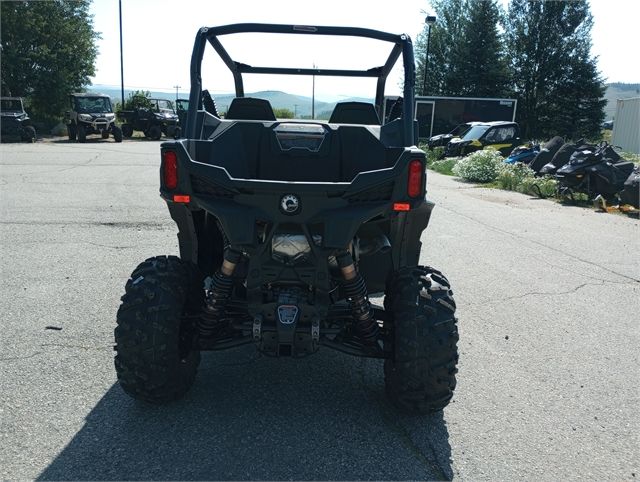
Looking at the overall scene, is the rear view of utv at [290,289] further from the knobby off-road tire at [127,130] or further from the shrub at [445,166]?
the knobby off-road tire at [127,130]

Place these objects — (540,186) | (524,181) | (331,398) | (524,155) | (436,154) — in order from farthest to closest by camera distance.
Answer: (436,154) < (524,155) < (524,181) < (540,186) < (331,398)

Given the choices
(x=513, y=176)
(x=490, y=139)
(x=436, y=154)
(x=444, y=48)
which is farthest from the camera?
(x=444, y=48)

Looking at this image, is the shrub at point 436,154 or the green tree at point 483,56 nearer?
the shrub at point 436,154

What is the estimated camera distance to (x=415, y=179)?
3047mm

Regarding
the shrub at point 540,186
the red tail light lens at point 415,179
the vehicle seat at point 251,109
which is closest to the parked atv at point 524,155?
the shrub at point 540,186

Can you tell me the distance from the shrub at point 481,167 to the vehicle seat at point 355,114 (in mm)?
12809

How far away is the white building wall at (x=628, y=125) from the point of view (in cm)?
2745

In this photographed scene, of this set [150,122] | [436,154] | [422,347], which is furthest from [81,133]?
[422,347]

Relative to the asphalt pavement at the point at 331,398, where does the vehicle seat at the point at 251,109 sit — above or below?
above

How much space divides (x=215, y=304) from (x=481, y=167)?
1482cm

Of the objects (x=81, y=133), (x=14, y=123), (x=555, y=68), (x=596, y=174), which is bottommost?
(x=81, y=133)

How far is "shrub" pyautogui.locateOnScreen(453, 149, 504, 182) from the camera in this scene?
1678 centimetres

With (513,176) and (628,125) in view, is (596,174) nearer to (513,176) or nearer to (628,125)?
(513,176)

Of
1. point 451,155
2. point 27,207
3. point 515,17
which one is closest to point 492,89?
point 515,17
